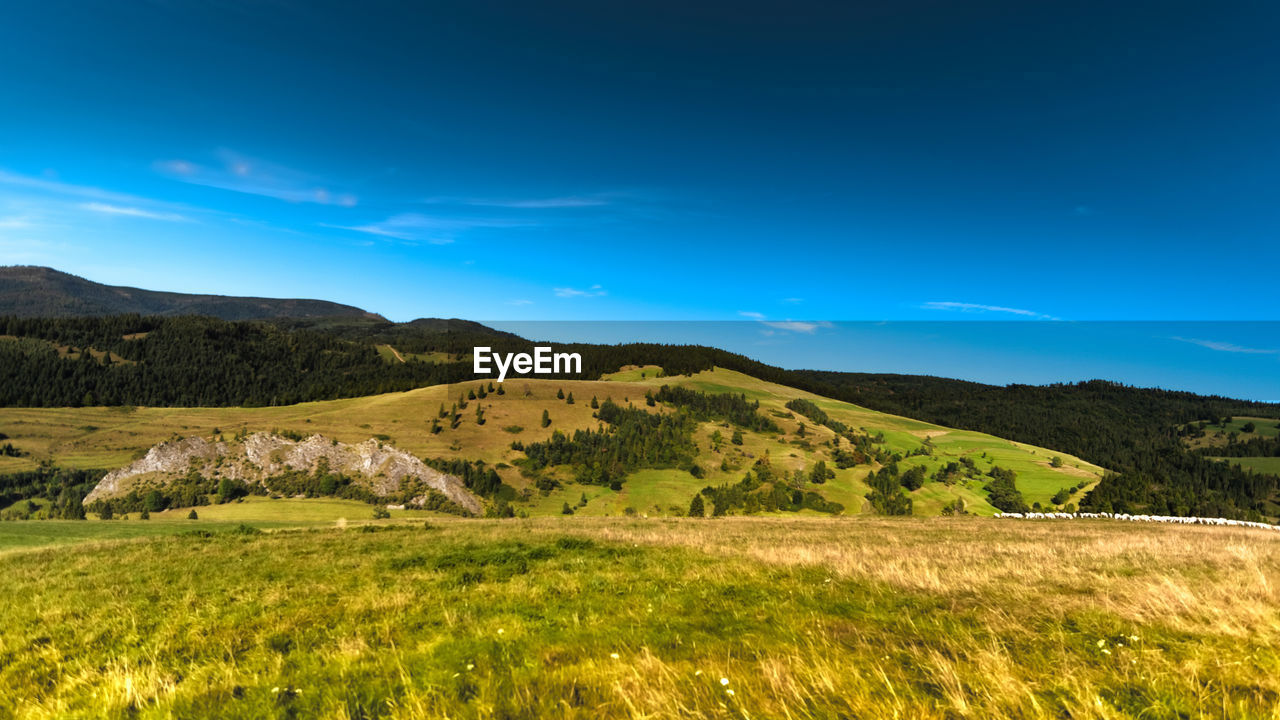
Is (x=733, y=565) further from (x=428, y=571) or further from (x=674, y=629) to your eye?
(x=428, y=571)

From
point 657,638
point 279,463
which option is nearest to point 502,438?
point 279,463

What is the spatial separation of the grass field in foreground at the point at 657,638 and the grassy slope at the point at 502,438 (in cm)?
6877

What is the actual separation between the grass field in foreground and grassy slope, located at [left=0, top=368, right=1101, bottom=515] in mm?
68768

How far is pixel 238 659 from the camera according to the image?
6.53 m

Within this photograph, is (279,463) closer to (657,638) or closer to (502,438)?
(502,438)

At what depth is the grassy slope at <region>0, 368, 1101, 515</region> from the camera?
84062 mm

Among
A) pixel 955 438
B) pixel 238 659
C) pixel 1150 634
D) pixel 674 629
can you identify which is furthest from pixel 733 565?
pixel 955 438

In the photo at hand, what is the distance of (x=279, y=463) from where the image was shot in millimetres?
79125

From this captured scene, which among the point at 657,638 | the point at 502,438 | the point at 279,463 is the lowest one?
the point at 279,463

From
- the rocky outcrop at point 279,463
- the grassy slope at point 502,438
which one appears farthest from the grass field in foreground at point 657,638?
the rocky outcrop at point 279,463

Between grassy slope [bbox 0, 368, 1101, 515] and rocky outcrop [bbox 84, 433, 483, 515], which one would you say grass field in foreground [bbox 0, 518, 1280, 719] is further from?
rocky outcrop [bbox 84, 433, 483, 515]

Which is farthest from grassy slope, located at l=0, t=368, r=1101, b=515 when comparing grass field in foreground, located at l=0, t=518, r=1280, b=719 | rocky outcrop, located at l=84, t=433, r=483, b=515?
grass field in foreground, located at l=0, t=518, r=1280, b=719

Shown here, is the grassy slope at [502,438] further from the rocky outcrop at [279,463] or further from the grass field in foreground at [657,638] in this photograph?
the grass field in foreground at [657,638]

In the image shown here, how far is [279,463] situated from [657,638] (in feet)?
311
